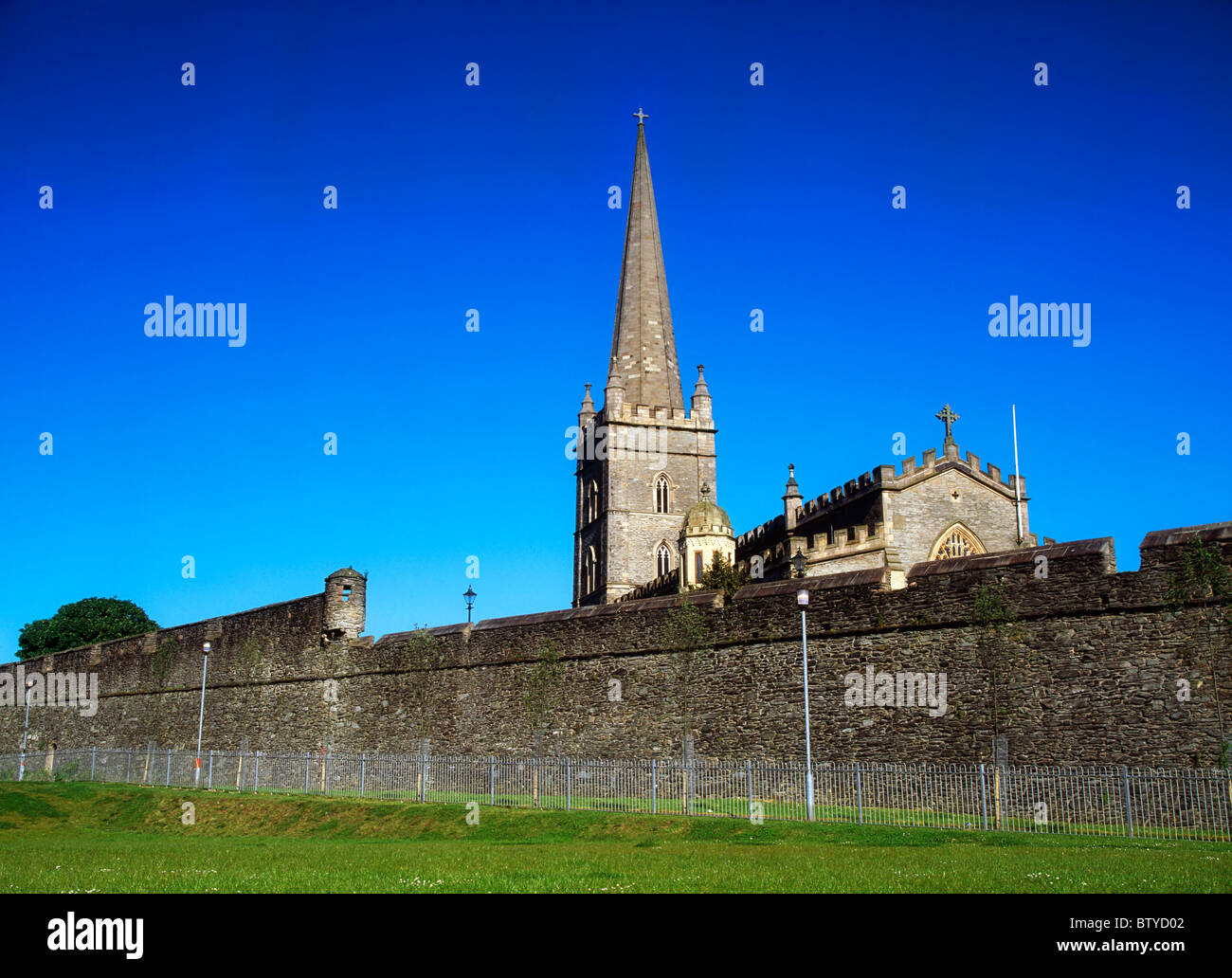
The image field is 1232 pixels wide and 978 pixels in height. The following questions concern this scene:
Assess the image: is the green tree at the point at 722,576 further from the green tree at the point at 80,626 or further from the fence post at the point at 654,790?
the green tree at the point at 80,626

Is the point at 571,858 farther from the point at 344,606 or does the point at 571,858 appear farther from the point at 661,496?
the point at 661,496

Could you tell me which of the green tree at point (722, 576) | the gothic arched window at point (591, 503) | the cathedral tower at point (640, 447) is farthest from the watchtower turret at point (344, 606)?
the gothic arched window at point (591, 503)

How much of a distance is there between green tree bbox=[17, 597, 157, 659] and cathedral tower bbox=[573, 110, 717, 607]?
35.3 metres

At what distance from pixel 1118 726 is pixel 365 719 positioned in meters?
22.6

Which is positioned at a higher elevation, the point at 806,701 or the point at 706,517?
the point at 706,517

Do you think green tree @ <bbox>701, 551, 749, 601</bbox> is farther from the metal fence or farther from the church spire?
the church spire

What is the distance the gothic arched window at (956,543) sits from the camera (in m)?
49.6

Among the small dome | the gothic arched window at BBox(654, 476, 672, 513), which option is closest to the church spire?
the gothic arched window at BBox(654, 476, 672, 513)

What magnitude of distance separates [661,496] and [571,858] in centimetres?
6780

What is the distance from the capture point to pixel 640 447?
8156cm

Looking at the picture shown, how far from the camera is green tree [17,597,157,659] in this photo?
8469 centimetres

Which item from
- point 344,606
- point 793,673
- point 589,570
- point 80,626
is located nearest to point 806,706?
point 793,673
